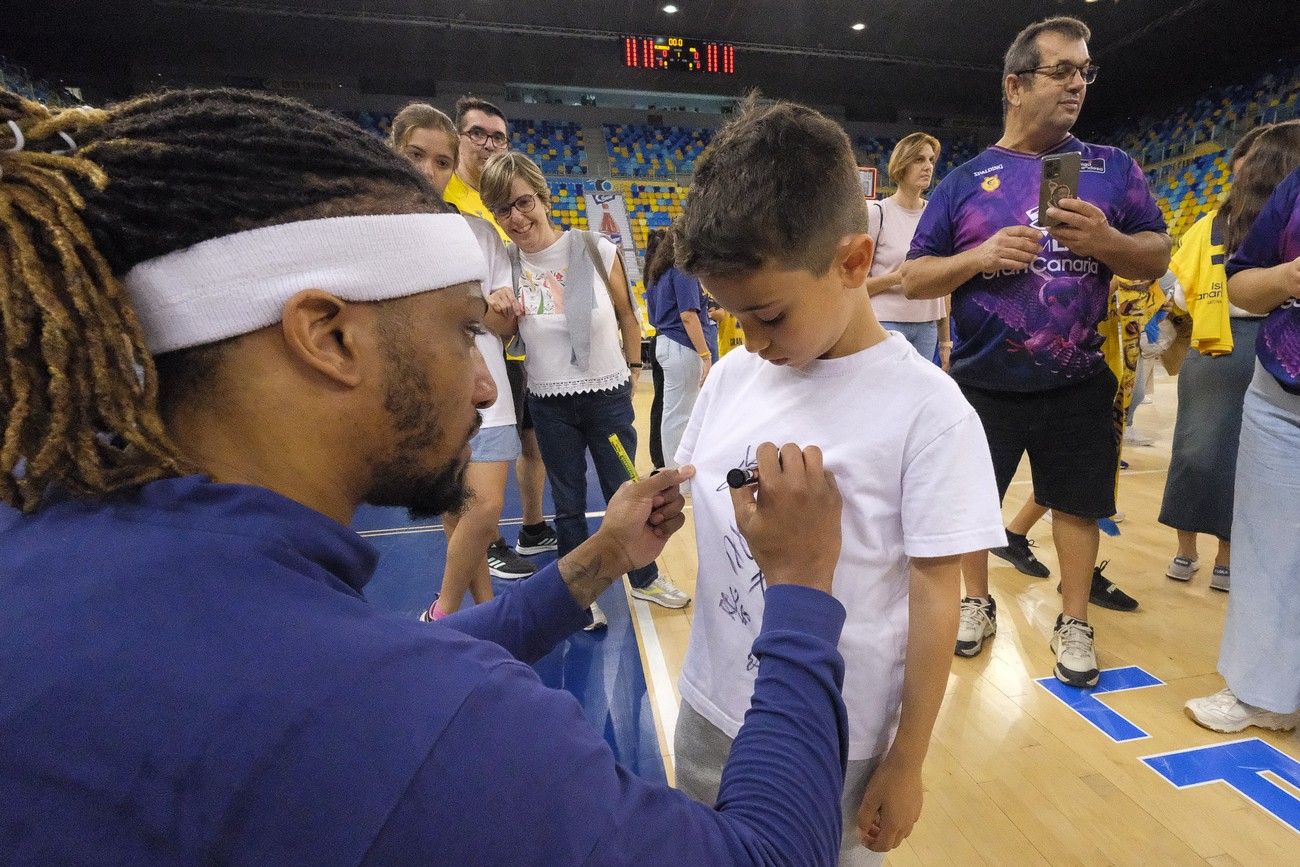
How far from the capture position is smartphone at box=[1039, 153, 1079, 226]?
1.67m

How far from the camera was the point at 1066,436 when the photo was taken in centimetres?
196

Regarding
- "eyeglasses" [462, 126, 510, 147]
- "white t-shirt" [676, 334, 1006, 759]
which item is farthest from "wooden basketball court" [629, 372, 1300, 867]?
"eyeglasses" [462, 126, 510, 147]

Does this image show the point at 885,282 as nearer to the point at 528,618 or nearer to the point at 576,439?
the point at 576,439

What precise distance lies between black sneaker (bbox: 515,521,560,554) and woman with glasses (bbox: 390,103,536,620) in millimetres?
922

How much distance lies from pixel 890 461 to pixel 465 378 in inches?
22.3

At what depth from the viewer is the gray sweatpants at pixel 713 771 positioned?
0.95 meters

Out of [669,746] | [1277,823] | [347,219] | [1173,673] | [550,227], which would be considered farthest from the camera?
[550,227]

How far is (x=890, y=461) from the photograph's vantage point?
2.83 ft

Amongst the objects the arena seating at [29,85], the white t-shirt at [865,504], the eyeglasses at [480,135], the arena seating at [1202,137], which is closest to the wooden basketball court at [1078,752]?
the white t-shirt at [865,504]

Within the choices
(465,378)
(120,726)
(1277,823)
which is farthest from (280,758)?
(1277,823)

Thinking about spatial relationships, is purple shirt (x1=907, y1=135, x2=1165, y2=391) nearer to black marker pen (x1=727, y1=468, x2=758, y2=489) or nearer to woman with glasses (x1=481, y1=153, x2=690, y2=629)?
woman with glasses (x1=481, y1=153, x2=690, y2=629)

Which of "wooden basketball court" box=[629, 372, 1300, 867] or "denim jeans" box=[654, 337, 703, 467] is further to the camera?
"denim jeans" box=[654, 337, 703, 467]

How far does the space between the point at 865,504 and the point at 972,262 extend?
126 cm

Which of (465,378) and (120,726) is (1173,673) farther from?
(120,726)
